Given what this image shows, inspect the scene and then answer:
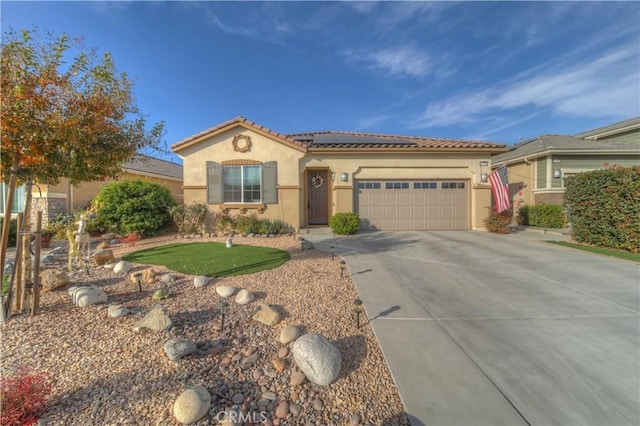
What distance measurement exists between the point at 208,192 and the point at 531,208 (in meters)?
15.8

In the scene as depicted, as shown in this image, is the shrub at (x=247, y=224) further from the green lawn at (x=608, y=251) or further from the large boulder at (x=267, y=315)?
the green lawn at (x=608, y=251)

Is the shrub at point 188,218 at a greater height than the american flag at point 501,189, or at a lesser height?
lesser

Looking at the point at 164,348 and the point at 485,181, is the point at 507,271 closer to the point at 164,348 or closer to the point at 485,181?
the point at 164,348

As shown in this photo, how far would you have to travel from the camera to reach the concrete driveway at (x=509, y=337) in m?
2.17

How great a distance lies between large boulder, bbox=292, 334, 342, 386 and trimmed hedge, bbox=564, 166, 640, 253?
33.3 feet

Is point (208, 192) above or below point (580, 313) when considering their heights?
above

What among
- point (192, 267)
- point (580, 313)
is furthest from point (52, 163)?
point (580, 313)

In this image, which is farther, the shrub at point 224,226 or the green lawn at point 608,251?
the shrub at point 224,226

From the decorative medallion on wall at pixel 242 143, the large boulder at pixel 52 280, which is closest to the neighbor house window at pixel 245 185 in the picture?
the decorative medallion on wall at pixel 242 143

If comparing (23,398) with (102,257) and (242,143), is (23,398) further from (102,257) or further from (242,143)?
(242,143)

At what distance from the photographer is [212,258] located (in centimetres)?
635

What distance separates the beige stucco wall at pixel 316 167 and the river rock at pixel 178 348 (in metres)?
8.45

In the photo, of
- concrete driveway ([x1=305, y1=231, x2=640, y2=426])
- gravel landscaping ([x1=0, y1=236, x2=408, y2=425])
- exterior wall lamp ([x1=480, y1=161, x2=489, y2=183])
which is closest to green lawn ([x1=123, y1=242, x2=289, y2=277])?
gravel landscaping ([x1=0, y1=236, x2=408, y2=425])

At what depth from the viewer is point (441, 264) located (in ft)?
20.6
